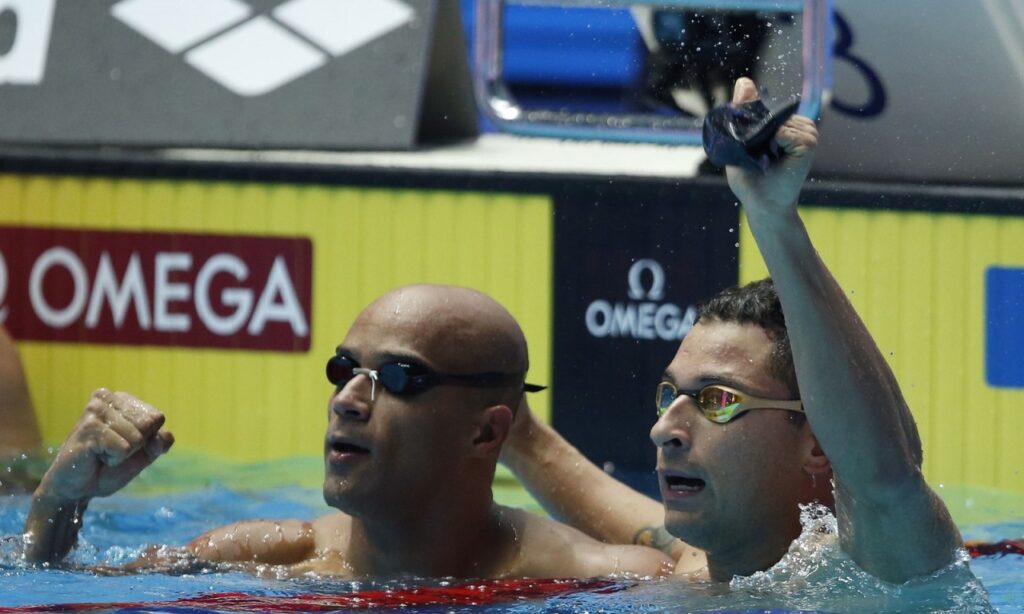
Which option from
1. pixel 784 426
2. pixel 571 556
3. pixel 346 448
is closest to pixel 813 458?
pixel 784 426

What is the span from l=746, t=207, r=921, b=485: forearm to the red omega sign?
3.22 meters

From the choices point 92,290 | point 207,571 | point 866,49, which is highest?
point 866,49

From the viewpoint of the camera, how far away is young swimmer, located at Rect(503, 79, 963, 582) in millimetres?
2125

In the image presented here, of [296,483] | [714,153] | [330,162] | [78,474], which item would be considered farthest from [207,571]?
[330,162]

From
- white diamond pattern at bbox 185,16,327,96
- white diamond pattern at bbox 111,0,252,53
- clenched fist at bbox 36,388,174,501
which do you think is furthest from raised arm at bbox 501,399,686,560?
white diamond pattern at bbox 111,0,252,53

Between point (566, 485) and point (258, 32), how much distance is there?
2.77 meters

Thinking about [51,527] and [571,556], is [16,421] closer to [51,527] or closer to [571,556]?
[51,527]

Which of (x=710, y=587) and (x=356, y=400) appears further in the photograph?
(x=356, y=400)

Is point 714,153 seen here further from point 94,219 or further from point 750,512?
point 94,219

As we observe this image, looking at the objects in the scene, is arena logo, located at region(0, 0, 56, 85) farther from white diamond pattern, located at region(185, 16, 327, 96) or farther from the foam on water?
the foam on water

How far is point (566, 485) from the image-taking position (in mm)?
3436

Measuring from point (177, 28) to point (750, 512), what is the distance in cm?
371

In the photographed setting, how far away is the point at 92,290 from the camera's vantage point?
17.5 ft

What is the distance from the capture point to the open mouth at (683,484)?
2535mm
